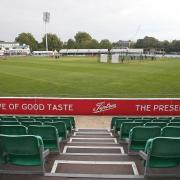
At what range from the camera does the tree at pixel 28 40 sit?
193500 mm

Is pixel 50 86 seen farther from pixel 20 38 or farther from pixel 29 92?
pixel 20 38

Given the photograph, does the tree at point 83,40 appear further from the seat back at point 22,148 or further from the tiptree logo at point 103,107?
the seat back at point 22,148

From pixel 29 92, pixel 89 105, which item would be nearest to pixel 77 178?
pixel 89 105

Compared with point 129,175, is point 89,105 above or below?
below

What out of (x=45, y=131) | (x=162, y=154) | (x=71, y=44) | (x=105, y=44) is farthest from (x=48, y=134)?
(x=105, y=44)

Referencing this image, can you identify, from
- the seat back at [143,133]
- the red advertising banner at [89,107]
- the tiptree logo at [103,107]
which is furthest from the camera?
the tiptree logo at [103,107]

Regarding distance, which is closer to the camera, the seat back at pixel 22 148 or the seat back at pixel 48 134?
the seat back at pixel 22 148

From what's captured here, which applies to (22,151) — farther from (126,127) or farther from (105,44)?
(105,44)

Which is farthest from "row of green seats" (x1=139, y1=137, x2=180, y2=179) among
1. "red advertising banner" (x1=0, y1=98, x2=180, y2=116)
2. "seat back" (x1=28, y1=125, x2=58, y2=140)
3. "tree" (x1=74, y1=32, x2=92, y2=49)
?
"tree" (x1=74, y1=32, x2=92, y2=49)

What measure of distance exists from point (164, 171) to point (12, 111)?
15.1 m

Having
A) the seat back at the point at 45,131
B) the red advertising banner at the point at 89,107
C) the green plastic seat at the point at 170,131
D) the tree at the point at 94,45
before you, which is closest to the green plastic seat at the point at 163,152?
the green plastic seat at the point at 170,131

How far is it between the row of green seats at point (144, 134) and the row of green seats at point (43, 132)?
1432 mm

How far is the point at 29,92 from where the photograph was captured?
1054 inches

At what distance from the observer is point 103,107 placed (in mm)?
20000
